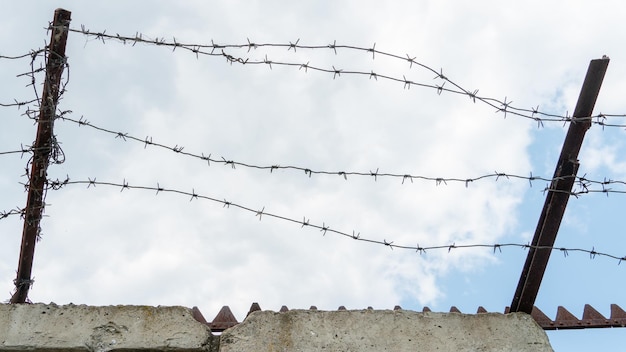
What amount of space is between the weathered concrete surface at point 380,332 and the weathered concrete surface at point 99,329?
187mm

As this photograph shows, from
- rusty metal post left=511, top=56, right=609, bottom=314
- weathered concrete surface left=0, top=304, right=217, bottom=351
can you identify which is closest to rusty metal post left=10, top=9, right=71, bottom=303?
weathered concrete surface left=0, top=304, right=217, bottom=351

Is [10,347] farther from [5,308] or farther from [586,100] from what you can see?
[586,100]

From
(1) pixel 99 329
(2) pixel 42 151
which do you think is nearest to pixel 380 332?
(1) pixel 99 329

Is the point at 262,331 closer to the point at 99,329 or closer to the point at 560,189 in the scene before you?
the point at 99,329

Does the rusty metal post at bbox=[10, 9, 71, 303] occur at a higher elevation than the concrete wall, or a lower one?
higher

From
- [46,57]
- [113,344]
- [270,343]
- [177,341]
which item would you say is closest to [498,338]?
[270,343]

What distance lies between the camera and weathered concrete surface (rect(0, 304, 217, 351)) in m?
3.27

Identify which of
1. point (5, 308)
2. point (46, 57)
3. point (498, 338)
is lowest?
point (498, 338)

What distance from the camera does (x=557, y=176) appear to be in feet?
Answer: 11.7

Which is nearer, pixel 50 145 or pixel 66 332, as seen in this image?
pixel 66 332

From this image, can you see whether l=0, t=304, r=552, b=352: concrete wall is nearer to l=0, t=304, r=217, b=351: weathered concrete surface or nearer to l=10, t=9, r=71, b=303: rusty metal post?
l=0, t=304, r=217, b=351: weathered concrete surface

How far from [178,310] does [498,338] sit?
4.66 ft

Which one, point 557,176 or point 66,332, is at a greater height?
point 557,176

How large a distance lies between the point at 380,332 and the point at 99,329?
3.98 feet
